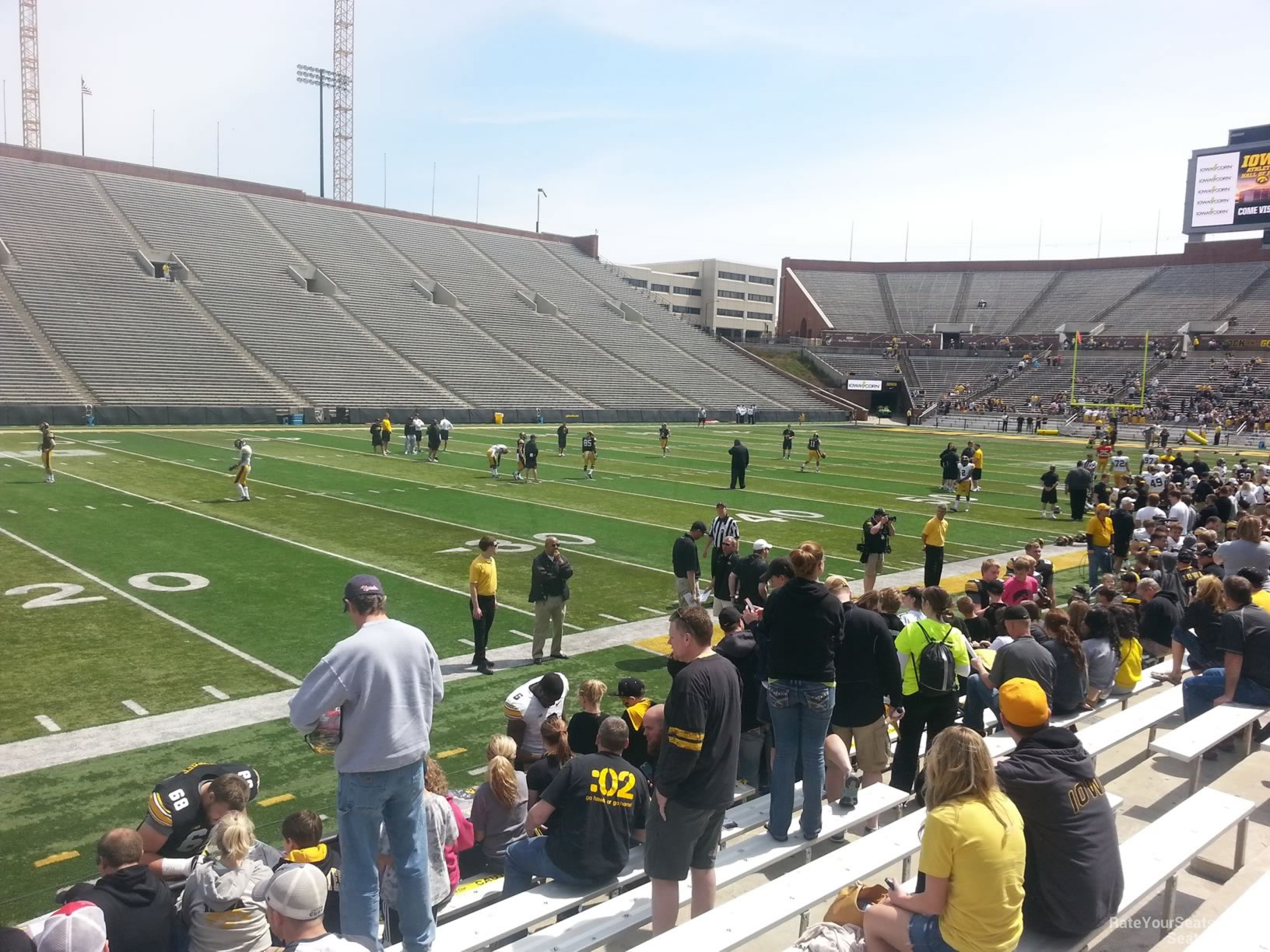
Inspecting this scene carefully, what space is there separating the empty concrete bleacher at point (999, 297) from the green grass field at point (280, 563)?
51.3 m

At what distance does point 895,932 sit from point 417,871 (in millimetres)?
2085

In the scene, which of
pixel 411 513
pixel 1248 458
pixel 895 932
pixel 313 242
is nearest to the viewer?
pixel 895 932

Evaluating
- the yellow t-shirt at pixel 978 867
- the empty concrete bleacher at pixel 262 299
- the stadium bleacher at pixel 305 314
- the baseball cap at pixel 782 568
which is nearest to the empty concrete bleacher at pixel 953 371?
the stadium bleacher at pixel 305 314

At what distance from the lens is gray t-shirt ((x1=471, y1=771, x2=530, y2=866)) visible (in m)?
5.59

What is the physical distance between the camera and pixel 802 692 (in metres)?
5.28

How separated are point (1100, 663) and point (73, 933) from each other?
7197 millimetres

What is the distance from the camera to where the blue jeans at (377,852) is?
4305 millimetres

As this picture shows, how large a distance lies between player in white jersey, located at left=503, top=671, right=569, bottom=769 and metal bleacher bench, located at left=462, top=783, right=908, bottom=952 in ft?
5.13

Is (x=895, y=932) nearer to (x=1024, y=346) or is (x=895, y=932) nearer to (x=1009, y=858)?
(x=1009, y=858)

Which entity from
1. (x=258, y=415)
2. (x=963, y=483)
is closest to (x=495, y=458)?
(x=963, y=483)

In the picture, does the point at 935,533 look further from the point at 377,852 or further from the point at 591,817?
the point at 377,852

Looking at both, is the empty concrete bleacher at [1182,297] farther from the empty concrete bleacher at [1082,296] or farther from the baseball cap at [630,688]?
the baseball cap at [630,688]

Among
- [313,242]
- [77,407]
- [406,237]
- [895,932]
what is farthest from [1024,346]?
[895,932]

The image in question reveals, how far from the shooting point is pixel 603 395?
57562 mm
